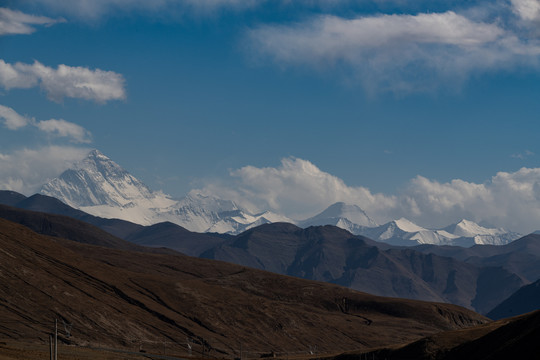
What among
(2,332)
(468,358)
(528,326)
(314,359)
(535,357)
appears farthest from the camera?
(2,332)

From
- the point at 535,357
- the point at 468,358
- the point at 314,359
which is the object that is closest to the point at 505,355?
the point at 535,357

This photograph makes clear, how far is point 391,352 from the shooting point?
148m

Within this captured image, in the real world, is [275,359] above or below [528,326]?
below

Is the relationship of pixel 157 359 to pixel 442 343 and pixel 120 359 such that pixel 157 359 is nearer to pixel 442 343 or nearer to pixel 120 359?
pixel 120 359

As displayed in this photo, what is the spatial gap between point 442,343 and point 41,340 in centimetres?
10368

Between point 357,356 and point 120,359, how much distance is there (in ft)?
153

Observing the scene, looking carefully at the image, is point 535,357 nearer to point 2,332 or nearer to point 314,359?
point 314,359

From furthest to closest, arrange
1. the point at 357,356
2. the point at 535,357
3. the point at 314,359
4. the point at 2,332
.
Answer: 1. the point at 2,332
2. the point at 314,359
3. the point at 357,356
4. the point at 535,357

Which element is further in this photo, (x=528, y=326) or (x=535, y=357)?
(x=528, y=326)

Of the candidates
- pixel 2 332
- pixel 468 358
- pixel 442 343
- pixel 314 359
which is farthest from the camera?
pixel 2 332

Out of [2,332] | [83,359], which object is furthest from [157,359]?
[2,332]

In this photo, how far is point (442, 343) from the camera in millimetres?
137750

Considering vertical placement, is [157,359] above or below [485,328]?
below

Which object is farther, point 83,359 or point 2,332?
point 2,332
